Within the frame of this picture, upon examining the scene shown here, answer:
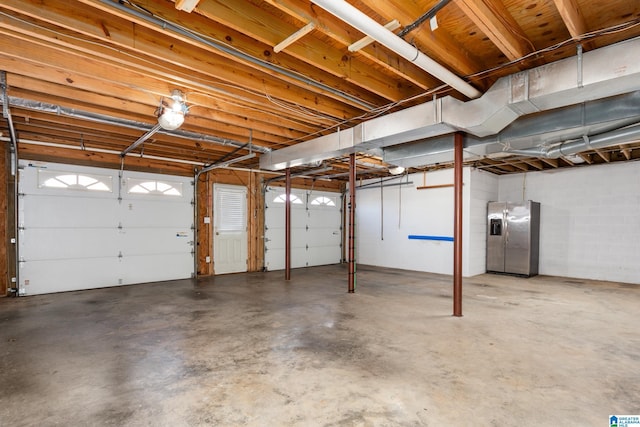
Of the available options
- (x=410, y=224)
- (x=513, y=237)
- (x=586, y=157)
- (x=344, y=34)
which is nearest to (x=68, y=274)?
(x=344, y=34)

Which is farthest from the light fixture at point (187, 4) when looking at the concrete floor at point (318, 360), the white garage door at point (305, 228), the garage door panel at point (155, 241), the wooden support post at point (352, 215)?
the white garage door at point (305, 228)

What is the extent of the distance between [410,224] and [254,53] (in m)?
6.55

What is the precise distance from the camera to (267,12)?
2.53 meters

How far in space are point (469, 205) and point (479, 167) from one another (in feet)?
3.18

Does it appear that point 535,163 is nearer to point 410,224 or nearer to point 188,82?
point 410,224

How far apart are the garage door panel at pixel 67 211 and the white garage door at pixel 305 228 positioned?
11.4 feet

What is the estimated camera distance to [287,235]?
22.6 feet

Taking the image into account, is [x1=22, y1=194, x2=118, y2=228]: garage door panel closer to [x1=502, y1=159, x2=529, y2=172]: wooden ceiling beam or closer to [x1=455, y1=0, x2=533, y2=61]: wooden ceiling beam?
[x1=455, y1=0, x2=533, y2=61]: wooden ceiling beam

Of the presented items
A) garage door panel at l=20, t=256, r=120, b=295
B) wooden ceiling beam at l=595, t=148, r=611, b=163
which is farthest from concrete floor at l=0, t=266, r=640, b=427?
wooden ceiling beam at l=595, t=148, r=611, b=163

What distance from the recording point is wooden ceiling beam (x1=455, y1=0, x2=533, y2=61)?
7.02 ft

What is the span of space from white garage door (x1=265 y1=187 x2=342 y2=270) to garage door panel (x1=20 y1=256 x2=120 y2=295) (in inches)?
135

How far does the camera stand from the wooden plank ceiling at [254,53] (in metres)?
2.31

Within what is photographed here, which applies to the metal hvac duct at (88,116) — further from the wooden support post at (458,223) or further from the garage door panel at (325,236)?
the garage door panel at (325,236)

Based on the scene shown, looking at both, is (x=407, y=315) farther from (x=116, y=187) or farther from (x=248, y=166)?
(x=116, y=187)
